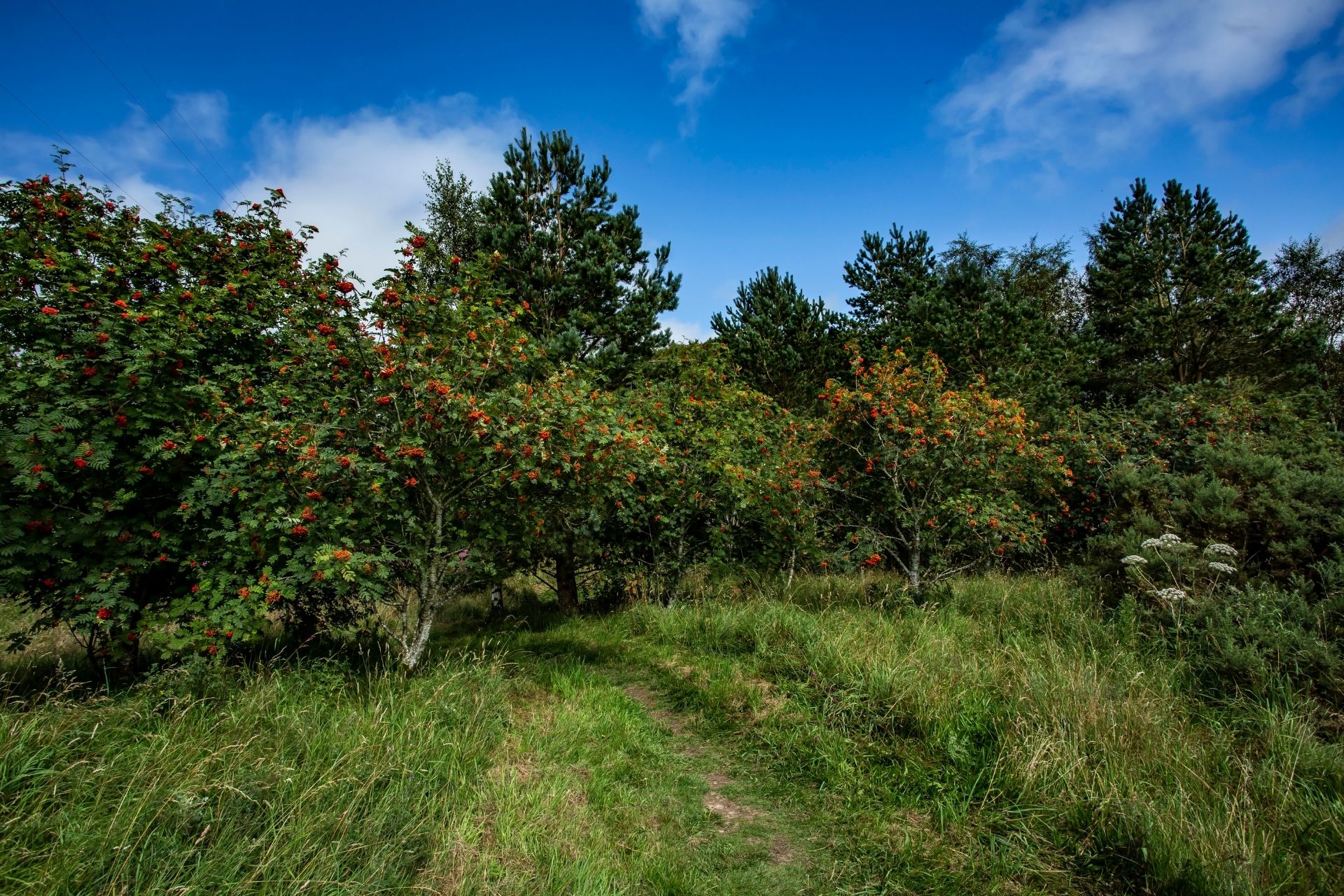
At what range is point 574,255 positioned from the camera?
1204 cm

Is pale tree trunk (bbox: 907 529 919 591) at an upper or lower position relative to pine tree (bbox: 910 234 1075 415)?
lower

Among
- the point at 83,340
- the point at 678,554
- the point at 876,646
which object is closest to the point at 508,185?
the point at 678,554

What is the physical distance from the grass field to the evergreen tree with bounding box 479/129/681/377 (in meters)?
7.91

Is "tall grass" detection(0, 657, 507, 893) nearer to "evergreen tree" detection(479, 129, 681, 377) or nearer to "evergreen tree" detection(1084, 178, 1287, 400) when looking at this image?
"evergreen tree" detection(479, 129, 681, 377)

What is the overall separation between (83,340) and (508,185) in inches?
370

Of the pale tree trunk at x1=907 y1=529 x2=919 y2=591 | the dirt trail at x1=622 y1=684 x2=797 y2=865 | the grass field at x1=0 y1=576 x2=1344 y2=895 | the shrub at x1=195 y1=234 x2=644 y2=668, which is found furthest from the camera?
the pale tree trunk at x1=907 y1=529 x2=919 y2=591

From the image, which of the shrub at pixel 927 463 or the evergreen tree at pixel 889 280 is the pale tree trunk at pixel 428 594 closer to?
the shrub at pixel 927 463

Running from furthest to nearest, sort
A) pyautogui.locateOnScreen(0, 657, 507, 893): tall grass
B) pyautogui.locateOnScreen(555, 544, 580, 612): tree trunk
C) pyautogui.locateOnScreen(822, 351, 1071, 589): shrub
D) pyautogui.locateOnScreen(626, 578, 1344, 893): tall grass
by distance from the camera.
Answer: pyautogui.locateOnScreen(555, 544, 580, 612): tree trunk, pyautogui.locateOnScreen(822, 351, 1071, 589): shrub, pyautogui.locateOnScreen(626, 578, 1344, 893): tall grass, pyautogui.locateOnScreen(0, 657, 507, 893): tall grass

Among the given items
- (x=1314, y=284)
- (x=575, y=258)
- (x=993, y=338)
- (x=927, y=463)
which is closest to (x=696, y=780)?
(x=927, y=463)

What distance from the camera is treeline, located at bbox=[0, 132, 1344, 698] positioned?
159 inches

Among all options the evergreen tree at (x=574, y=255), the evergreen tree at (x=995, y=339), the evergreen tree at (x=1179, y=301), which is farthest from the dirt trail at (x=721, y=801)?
the evergreen tree at (x=1179, y=301)

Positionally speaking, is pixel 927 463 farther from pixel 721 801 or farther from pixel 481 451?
pixel 481 451

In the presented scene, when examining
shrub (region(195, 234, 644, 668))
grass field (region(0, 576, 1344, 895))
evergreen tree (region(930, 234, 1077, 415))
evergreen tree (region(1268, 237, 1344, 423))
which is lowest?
grass field (region(0, 576, 1344, 895))

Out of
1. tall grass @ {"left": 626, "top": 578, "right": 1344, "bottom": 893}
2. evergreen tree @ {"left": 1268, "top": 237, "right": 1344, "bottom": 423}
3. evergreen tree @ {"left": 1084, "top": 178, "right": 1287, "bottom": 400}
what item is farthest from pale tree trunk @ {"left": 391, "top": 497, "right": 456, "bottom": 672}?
evergreen tree @ {"left": 1268, "top": 237, "right": 1344, "bottom": 423}
